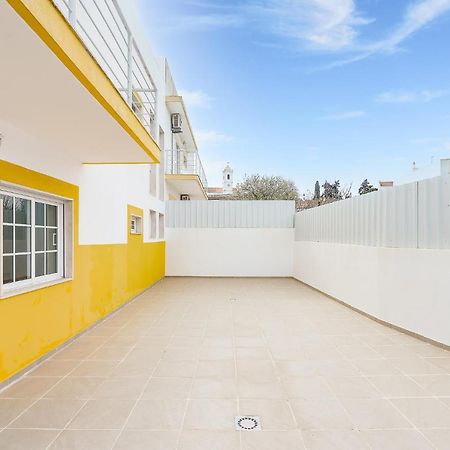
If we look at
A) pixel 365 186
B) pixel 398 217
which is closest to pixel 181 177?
pixel 398 217

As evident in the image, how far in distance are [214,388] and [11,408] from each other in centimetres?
188

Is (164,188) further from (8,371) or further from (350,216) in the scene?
(8,371)

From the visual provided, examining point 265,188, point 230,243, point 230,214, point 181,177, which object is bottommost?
point 230,243

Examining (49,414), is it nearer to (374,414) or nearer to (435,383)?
(374,414)

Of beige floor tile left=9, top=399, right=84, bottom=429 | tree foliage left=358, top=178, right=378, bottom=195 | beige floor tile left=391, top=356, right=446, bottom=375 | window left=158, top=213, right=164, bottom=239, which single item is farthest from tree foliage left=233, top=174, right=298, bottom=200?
beige floor tile left=9, top=399, right=84, bottom=429

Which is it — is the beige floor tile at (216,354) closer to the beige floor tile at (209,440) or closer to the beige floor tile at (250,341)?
the beige floor tile at (250,341)

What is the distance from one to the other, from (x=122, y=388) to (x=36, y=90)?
118 inches

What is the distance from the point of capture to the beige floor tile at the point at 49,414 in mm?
2670

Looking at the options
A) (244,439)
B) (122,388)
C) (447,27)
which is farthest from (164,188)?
(447,27)

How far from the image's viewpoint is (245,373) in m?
3.72

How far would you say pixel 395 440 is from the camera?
8.03 feet

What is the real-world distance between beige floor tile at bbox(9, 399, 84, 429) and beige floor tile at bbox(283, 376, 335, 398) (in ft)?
6.68

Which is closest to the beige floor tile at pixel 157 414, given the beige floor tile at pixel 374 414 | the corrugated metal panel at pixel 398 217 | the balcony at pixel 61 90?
the beige floor tile at pixel 374 414

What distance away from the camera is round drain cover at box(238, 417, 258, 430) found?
263 cm
